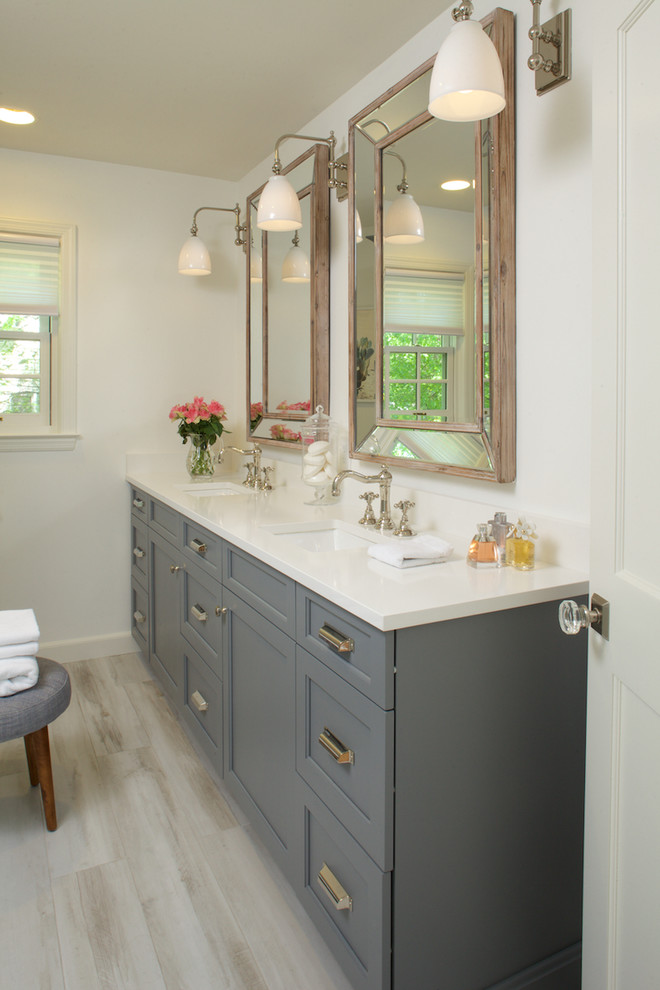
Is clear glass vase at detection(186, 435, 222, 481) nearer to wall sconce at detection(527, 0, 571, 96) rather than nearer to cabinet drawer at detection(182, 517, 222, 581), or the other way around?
cabinet drawer at detection(182, 517, 222, 581)

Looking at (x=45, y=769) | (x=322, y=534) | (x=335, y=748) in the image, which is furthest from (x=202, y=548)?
(x=335, y=748)

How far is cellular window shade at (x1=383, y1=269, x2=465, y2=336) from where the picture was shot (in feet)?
6.04

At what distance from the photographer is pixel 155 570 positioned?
3.01m

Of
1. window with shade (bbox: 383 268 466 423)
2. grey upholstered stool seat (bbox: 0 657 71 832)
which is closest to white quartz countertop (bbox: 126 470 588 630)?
window with shade (bbox: 383 268 466 423)

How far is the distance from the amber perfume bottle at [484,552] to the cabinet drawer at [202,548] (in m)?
0.84

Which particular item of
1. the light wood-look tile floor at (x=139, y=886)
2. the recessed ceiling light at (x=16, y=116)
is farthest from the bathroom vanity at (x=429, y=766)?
the recessed ceiling light at (x=16, y=116)

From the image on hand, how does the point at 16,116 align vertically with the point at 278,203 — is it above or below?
above

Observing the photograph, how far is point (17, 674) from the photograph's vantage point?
1902mm

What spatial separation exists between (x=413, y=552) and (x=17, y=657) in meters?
1.15

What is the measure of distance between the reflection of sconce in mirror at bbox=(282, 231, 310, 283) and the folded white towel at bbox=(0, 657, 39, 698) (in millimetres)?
1701

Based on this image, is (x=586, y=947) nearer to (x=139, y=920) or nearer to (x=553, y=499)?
(x=553, y=499)

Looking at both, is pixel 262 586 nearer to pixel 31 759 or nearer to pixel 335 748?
pixel 335 748

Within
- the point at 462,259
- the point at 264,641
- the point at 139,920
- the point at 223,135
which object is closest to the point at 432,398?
the point at 462,259

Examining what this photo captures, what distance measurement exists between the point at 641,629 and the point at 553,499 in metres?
0.66
